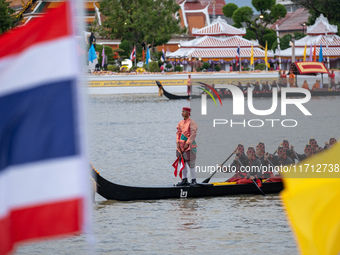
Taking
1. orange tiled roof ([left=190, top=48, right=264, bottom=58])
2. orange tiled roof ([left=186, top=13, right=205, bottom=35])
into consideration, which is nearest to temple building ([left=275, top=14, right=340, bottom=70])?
orange tiled roof ([left=190, top=48, right=264, bottom=58])

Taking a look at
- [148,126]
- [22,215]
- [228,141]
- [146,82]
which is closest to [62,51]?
[22,215]

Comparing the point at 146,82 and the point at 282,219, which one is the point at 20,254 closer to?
the point at 282,219

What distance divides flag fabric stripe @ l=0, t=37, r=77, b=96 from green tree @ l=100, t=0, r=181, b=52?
5599cm

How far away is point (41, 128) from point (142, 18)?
5625 cm

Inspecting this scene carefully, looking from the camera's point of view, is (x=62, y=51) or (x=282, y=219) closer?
(x=62, y=51)

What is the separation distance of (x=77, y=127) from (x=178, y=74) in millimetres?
44588

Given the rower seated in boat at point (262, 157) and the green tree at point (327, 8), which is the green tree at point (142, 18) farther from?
the rower seated in boat at point (262, 157)

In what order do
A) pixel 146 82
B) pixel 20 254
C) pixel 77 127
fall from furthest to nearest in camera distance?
pixel 146 82 < pixel 20 254 < pixel 77 127

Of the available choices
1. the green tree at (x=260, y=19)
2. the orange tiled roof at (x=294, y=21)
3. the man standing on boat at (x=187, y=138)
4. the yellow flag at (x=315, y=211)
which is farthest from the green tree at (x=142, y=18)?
the yellow flag at (x=315, y=211)

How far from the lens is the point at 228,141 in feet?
74.7

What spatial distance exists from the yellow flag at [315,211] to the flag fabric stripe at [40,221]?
47.9 inches

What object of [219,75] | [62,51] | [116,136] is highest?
[62,51]

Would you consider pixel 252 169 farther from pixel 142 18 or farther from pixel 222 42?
pixel 222 42

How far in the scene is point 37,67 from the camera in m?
4.27
